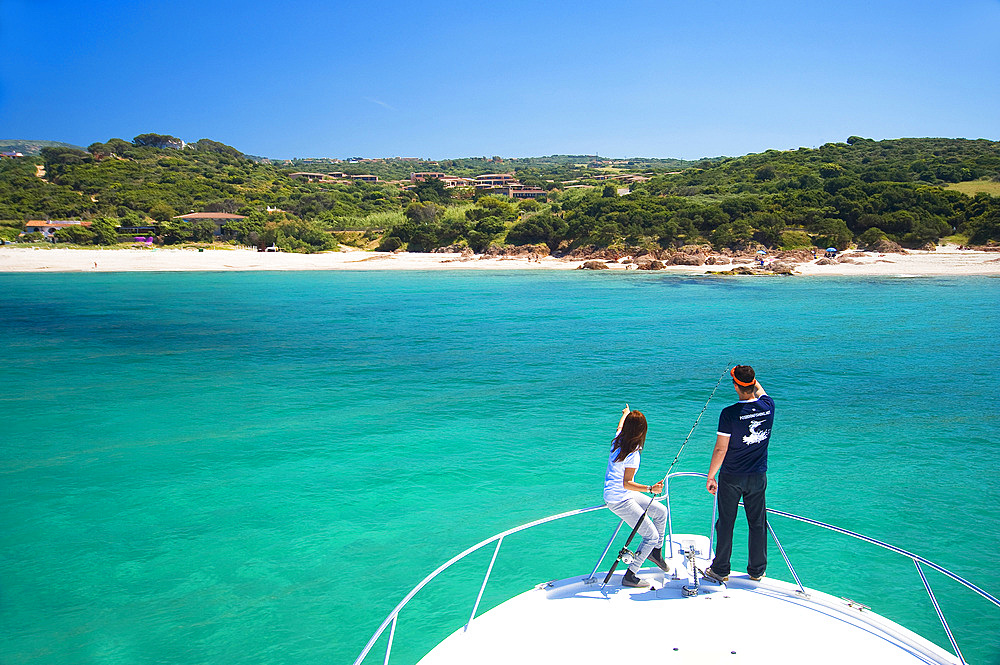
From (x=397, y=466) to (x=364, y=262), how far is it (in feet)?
159

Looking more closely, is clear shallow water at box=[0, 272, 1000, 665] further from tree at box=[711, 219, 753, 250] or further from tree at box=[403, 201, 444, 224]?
tree at box=[403, 201, 444, 224]

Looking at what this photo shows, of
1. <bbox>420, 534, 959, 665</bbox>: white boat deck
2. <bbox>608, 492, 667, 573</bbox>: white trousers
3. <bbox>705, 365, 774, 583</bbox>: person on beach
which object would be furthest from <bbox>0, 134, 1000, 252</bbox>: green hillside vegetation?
<bbox>420, 534, 959, 665</bbox>: white boat deck

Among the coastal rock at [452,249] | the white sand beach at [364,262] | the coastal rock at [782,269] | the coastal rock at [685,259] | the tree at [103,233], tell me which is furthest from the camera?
the tree at [103,233]

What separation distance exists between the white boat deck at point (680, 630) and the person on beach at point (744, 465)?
0.59 feet

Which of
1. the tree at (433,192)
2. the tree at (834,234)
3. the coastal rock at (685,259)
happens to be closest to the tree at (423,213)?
the tree at (433,192)

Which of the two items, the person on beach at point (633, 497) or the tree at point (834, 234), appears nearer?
the person on beach at point (633, 497)

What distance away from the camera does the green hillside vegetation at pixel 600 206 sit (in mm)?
51656

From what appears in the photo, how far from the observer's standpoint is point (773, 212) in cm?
5450

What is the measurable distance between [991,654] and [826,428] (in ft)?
22.9

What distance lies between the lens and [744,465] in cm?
475

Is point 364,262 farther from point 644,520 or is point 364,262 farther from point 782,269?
point 644,520

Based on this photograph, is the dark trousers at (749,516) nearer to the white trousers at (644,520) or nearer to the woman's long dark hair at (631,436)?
the white trousers at (644,520)

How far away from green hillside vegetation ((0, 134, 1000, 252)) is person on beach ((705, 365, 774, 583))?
169 feet

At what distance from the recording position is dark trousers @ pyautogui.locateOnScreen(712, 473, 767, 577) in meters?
4.67
